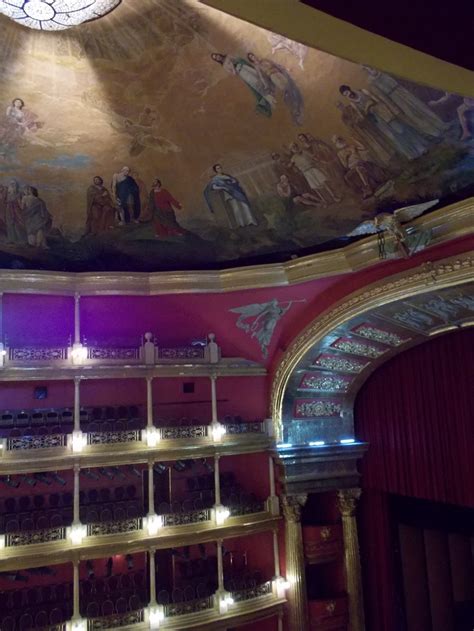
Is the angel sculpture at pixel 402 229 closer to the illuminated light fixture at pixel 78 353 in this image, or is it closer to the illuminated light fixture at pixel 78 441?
the illuminated light fixture at pixel 78 353

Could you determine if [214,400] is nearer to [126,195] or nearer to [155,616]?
[155,616]

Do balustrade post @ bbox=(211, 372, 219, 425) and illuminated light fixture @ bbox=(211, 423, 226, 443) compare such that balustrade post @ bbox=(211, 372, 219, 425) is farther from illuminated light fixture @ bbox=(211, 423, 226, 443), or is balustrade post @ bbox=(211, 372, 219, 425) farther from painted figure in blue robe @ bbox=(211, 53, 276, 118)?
painted figure in blue robe @ bbox=(211, 53, 276, 118)

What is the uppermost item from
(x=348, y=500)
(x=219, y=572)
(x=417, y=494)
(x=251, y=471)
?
(x=251, y=471)

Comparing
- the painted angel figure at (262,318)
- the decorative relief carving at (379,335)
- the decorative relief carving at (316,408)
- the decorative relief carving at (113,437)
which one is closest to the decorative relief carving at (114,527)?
the decorative relief carving at (113,437)

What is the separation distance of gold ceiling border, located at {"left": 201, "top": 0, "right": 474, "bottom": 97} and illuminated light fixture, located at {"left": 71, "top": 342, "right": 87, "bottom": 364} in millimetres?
14124

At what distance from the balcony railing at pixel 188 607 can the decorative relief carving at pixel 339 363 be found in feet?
23.6

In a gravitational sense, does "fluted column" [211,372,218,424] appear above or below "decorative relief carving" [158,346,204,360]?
below

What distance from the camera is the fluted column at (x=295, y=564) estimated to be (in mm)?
16047

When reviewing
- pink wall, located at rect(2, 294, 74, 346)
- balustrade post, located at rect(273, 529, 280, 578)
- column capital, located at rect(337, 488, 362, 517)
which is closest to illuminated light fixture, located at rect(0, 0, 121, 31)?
pink wall, located at rect(2, 294, 74, 346)

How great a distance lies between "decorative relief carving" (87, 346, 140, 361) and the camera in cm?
1521

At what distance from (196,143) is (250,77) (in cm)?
220

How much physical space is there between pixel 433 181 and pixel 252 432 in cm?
907

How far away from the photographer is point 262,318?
15867mm

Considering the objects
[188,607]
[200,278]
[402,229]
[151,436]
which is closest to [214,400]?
[151,436]
